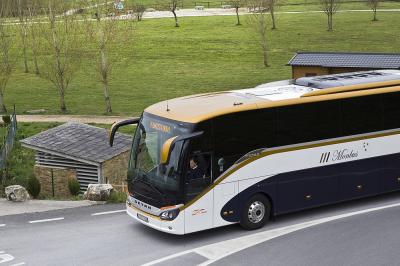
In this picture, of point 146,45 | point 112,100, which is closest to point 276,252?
point 112,100

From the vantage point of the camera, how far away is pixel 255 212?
16234 millimetres

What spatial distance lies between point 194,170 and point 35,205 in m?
6.14

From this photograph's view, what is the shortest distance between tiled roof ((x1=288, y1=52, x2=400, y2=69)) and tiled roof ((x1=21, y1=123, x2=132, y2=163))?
13435 mm

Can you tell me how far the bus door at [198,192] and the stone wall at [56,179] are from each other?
32.6 ft

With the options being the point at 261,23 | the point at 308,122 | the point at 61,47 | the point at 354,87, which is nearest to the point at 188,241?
the point at 308,122

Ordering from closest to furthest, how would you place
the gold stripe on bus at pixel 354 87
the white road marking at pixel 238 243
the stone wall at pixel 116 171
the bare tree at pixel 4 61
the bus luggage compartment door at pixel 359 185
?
the white road marking at pixel 238 243
the gold stripe on bus at pixel 354 87
the bus luggage compartment door at pixel 359 185
the stone wall at pixel 116 171
the bare tree at pixel 4 61

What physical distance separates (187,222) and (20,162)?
16558mm

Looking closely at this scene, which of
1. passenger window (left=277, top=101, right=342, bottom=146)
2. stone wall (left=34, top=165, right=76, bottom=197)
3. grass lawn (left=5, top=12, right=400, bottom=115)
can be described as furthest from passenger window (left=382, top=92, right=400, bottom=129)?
grass lawn (left=5, top=12, right=400, bottom=115)

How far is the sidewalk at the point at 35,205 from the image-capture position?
18.6 meters

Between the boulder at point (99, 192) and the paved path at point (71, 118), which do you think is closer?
the boulder at point (99, 192)

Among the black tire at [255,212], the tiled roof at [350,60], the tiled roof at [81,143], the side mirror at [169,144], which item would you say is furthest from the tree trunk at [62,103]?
the side mirror at [169,144]

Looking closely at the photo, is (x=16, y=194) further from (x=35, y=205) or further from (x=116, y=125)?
(x=116, y=125)

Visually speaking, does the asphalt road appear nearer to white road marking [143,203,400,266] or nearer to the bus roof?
white road marking [143,203,400,266]

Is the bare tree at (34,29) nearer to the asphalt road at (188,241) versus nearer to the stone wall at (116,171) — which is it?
the stone wall at (116,171)
